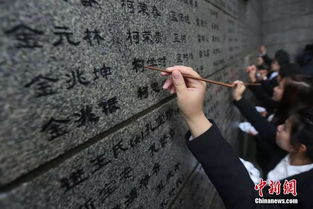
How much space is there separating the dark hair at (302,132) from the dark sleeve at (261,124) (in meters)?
0.47

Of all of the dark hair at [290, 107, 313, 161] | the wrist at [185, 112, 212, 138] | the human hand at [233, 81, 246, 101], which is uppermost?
the wrist at [185, 112, 212, 138]

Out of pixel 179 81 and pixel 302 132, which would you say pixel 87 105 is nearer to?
pixel 179 81

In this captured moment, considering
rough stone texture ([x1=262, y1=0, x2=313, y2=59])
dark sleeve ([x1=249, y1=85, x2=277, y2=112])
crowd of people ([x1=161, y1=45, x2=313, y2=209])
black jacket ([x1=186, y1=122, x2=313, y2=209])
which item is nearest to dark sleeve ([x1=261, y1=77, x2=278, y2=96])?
dark sleeve ([x1=249, y1=85, x2=277, y2=112])

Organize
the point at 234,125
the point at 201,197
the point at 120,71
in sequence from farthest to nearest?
the point at 234,125 → the point at 201,197 → the point at 120,71

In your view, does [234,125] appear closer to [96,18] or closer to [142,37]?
[142,37]

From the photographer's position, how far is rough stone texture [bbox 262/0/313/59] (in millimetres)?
5656

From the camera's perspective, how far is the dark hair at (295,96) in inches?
72.4

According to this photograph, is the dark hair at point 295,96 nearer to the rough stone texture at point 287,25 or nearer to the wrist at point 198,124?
the wrist at point 198,124

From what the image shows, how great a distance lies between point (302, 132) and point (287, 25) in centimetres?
587

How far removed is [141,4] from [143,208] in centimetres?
84

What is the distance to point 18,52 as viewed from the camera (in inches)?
18.8

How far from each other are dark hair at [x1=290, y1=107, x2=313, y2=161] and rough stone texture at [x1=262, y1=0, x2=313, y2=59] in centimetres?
552

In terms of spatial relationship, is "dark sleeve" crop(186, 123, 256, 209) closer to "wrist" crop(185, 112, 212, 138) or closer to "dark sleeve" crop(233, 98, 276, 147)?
"wrist" crop(185, 112, 212, 138)

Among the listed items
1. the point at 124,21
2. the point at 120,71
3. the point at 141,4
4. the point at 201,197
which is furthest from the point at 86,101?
the point at 201,197
